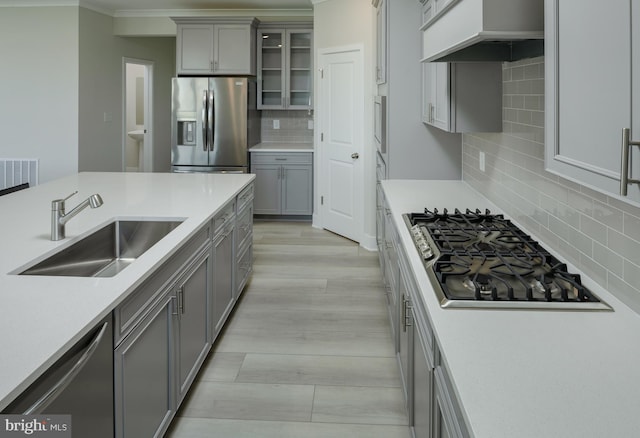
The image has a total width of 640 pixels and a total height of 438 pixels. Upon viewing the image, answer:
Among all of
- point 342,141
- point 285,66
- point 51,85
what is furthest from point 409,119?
point 51,85

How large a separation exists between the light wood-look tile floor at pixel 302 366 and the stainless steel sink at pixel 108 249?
72cm

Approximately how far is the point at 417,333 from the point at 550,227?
27.2 inches

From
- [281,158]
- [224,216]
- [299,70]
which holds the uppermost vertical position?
[299,70]

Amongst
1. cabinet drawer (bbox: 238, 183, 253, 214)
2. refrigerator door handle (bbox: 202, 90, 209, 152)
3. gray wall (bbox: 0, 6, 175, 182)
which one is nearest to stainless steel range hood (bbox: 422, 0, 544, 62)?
cabinet drawer (bbox: 238, 183, 253, 214)

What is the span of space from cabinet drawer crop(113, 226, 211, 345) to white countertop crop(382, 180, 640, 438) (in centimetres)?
89

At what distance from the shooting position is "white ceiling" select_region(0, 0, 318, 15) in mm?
6938

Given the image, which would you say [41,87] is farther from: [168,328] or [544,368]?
[544,368]

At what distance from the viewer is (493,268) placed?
1.91m

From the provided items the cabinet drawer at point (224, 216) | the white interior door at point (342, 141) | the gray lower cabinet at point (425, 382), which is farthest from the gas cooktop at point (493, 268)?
the white interior door at point (342, 141)

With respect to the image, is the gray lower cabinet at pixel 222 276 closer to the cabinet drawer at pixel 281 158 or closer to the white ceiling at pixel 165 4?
the cabinet drawer at pixel 281 158

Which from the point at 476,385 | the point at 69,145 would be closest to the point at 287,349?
the point at 476,385

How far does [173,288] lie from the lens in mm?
2336

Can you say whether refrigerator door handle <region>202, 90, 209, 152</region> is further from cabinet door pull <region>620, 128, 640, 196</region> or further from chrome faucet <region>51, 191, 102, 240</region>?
cabinet door pull <region>620, 128, 640, 196</region>

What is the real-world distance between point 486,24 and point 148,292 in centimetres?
134
